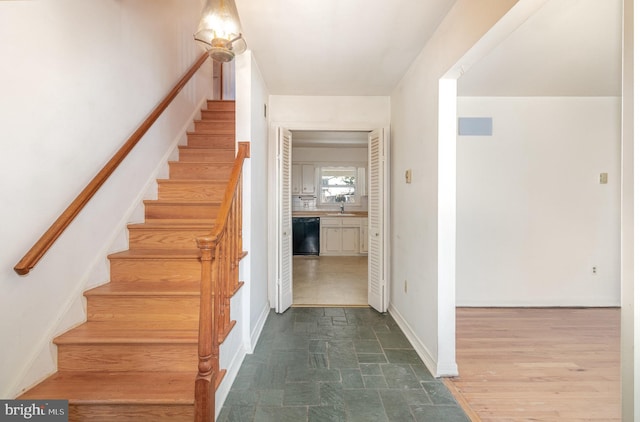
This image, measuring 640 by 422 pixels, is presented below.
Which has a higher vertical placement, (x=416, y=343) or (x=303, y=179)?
(x=303, y=179)

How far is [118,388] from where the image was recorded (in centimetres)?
140

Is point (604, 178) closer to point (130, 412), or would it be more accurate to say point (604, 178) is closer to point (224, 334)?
point (224, 334)

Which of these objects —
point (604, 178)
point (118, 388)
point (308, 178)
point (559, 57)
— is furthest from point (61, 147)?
point (308, 178)

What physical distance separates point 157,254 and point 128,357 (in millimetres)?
697

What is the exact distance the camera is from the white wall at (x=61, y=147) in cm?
130

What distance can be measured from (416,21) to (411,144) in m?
0.96

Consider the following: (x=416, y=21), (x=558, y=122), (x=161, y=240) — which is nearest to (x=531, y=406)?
(x=416, y=21)

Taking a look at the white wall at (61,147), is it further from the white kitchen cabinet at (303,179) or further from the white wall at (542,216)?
the white kitchen cabinet at (303,179)

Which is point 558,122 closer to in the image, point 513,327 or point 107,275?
point 513,327

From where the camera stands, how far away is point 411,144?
255cm

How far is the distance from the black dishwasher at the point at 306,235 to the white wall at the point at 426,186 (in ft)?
11.8

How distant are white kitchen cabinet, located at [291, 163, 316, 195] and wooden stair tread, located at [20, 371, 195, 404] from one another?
5490mm

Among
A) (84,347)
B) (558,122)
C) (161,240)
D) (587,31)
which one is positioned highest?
(587,31)

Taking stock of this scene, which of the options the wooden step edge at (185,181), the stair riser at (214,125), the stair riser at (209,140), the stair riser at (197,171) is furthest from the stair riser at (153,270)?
the stair riser at (214,125)
